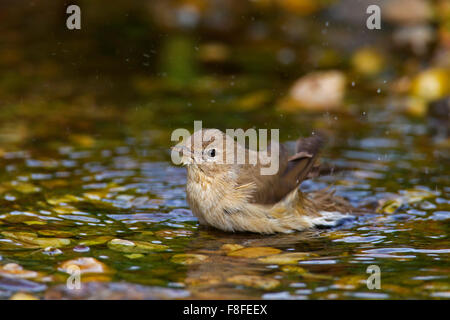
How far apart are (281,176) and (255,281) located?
1703mm

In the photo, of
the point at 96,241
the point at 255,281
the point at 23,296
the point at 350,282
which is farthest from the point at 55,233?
the point at 350,282

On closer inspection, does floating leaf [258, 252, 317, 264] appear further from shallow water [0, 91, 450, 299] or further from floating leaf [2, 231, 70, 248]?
floating leaf [2, 231, 70, 248]

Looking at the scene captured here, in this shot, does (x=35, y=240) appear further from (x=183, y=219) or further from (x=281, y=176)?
(x=281, y=176)

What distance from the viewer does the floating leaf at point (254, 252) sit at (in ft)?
17.5

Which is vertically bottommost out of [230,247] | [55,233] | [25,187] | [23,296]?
[23,296]

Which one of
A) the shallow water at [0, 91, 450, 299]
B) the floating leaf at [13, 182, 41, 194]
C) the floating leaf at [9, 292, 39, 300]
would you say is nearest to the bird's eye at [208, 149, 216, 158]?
the shallow water at [0, 91, 450, 299]

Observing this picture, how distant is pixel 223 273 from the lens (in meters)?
4.92

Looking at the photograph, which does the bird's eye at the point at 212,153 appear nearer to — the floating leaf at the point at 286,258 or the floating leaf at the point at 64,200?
the floating leaf at the point at 286,258

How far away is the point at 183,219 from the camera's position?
20.5 ft

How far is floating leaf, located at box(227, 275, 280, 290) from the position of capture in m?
4.67

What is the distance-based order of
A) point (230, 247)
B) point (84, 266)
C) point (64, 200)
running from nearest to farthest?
point (84, 266) < point (230, 247) < point (64, 200)

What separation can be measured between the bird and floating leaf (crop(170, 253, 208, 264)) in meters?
0.74

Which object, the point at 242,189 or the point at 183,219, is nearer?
the point at 242,189

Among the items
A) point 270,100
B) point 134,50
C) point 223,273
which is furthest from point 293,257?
point 134,50
